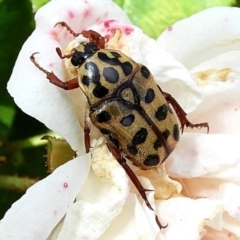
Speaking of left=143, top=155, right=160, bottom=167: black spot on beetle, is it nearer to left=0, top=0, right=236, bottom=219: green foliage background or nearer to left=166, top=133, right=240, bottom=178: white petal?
left=166, top=133, right=240, bottom=178: white petal

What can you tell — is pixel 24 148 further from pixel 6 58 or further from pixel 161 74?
pixel 161 74

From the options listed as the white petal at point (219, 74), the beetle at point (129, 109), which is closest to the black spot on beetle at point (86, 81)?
the beetle at point (129, 109)

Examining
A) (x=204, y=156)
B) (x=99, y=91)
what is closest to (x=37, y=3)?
(x=99, y=91)

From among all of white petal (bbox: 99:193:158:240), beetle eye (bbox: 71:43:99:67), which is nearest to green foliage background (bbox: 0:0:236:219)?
beetle eye (bbox: 71:43:99:67)

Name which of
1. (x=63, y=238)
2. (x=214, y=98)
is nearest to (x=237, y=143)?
(x=214, y=98)

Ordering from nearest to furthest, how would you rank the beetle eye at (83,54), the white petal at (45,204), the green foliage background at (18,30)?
the white petal at (45,204), the beetle eye at (83,54), the green foliage background at (18,30)

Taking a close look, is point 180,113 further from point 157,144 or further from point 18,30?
point 18,30

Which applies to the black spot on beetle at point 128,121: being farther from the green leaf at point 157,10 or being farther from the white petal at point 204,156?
the green leaf at point 157,10
